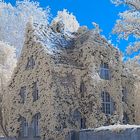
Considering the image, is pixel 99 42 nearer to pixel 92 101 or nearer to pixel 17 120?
pixel 92 101

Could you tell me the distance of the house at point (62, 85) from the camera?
32.4 m

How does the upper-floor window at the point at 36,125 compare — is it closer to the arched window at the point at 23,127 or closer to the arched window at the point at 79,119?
the arched window at the point at 23,127

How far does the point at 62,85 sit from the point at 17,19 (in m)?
24.9

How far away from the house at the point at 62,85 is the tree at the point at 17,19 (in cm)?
1571

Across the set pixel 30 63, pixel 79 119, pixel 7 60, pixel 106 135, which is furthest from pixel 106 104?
pixel 7 60

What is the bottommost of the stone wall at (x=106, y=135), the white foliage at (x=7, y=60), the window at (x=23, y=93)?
the stone wall at (x=106, y=135)

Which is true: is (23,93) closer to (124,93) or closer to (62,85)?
(62,85)

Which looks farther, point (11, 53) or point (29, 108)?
point (11, 53)

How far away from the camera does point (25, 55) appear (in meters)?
36.4

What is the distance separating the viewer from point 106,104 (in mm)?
34750

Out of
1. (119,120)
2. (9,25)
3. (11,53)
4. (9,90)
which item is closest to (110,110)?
(119,120)

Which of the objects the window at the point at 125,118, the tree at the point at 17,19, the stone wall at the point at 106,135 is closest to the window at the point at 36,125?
the stone wall at the point at 106,135

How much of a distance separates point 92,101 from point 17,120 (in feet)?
23.1

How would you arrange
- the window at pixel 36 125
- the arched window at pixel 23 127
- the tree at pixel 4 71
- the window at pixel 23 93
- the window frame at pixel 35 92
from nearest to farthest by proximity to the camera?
the window at pixel 36 125, the window frame at pixel 35 92, the arched window at pixel 23 127, the window at pixel 23 93, the tree at pixel 4 71
